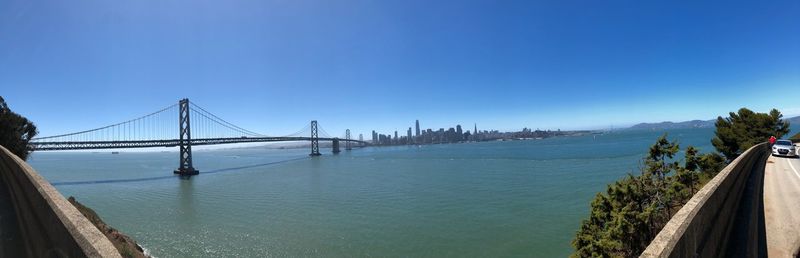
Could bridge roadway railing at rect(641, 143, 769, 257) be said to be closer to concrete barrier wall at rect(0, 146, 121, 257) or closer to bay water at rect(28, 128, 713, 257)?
concrete barrier wall at rect(0, 146, 121, 257)

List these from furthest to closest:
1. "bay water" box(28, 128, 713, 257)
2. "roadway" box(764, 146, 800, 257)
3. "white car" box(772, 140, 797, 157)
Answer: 1. "white car" box(772, 140, 797, 157)
2. "bay water" box(28, 128, 713, 257)
3. "roadway" box(764, 146, 800, 257)

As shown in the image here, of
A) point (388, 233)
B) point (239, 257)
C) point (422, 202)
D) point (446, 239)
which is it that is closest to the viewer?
point (239, 257)

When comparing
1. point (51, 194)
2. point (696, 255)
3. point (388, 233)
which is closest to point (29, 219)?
point (51, 194)

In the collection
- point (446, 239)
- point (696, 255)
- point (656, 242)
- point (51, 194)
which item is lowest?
point (446, 239)

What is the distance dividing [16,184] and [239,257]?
6211mm

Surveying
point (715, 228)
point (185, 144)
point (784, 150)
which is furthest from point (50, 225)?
point (185, 144)

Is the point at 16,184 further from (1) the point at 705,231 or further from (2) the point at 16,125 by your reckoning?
(2) the point at 16,125

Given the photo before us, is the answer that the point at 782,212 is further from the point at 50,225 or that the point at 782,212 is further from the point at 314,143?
the point at 314,143

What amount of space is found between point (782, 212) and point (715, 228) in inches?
195

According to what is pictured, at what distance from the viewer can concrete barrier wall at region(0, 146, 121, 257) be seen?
3.07m

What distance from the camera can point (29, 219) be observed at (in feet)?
19.5

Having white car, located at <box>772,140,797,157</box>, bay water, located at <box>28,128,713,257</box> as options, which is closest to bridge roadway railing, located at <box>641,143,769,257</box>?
bay water, located at <box>28,128,713,257</box>

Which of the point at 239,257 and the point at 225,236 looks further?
the point at 225,236

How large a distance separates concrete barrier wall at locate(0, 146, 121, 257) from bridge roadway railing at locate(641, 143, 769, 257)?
4.49 meters
